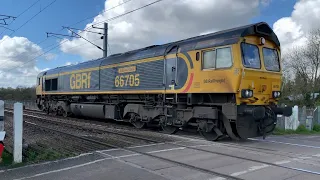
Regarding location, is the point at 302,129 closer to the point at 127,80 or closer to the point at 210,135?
the point at 210,135

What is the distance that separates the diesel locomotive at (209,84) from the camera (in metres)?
9.81

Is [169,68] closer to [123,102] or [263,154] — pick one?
[123,102]

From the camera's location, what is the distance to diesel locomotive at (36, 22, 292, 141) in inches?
386

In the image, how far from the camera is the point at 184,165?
6.85 meters

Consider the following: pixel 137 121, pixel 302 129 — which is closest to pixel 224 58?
pixel 137 121

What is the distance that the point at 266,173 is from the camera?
620 cm

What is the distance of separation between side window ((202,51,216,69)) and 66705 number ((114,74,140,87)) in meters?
4.17

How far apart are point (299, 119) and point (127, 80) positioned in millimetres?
9471

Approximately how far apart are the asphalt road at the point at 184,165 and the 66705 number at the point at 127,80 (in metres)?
5.37

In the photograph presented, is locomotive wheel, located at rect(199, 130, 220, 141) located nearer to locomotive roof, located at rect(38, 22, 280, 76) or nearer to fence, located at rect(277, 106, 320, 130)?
locomotive roof, located at rect(38, 22, 280, 76)

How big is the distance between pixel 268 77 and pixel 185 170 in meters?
5.69

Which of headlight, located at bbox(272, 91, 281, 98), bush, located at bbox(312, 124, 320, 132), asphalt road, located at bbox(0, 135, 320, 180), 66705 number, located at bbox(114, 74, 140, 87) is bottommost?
bush, located at bbox(312, 124, 320, 132)

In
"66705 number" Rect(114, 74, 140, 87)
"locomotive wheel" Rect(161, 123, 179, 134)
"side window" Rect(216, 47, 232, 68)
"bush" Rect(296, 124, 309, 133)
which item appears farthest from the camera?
"bush" Rect(296, 124, 309, 133)

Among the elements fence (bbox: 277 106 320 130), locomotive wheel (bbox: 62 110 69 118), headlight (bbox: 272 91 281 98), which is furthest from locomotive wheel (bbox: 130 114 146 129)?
locomotive wheel (bbox: 62 110 69 118)
